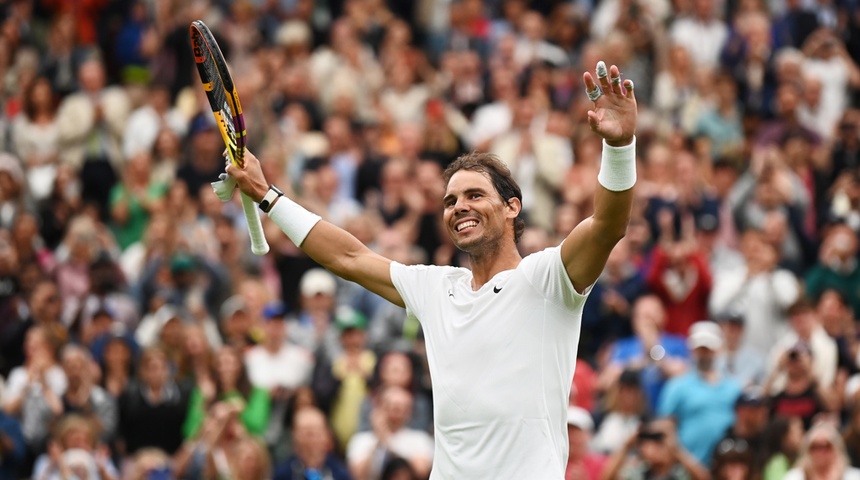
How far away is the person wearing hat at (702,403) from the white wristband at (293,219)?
5622mm

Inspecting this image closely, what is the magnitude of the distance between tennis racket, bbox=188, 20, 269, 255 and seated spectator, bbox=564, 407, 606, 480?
13.9 feet

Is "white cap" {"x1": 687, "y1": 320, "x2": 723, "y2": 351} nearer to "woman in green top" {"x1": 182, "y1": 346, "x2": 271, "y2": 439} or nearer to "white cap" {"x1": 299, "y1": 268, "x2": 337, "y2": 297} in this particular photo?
"white cap" {"x1": 299, "y1": 268, "x2": 337, "y2": 297}

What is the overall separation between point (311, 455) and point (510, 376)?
5.70m

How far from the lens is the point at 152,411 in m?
12.7

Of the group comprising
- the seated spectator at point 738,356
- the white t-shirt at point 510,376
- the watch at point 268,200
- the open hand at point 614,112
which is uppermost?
the open hand at point 614,112

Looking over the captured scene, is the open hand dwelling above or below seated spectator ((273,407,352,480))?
above

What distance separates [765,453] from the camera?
11391 millimetres

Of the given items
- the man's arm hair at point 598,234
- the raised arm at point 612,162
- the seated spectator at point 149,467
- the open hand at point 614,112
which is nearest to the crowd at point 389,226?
the seated spectator at point 149,467

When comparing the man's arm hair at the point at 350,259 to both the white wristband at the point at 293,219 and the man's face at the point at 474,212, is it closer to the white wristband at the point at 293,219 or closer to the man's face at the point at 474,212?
the white wristband at the point at 293,219

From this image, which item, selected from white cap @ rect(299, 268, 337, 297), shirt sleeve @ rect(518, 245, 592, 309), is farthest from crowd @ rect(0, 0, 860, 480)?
shirt sleeve @ rect(518, 245, 592, 309)

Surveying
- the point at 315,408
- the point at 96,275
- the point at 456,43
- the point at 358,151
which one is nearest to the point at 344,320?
the point at 315,408

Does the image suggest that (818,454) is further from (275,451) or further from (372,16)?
(372,16)

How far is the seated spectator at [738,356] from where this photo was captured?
13000 millimetres

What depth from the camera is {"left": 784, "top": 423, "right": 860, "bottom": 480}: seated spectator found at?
35.8 feet
